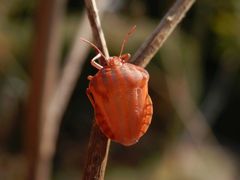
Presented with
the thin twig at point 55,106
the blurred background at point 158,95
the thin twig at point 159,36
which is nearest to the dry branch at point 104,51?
the thin twig at point 159,36

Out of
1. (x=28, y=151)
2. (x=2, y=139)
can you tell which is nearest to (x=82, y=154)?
(x=2, y=139)

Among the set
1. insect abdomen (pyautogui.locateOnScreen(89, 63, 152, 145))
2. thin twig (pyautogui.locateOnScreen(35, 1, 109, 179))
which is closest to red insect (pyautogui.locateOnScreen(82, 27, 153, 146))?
insect abdomen (pyautogui.locateOnScreen(89, 63, 152, 145))

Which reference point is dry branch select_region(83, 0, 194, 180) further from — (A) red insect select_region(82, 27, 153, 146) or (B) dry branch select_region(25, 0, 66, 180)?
(B) dry branch select_region(25, 0, 66, 180)

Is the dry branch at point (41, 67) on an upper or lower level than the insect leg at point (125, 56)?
lower

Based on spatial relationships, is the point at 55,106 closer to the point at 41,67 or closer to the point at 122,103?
the point at 41,67

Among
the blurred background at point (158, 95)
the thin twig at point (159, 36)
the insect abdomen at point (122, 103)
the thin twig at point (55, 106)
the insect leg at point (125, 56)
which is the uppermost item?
the thin twig at point (159, 36)

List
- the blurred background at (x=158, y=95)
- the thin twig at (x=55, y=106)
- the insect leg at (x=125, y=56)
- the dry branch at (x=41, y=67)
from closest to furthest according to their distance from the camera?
the insect leg at (x=125, y=56) < the dry branch at (x=41, y=67) < the thin twig at (x=55, y=106) < the blurred background at (x=158, y=95)

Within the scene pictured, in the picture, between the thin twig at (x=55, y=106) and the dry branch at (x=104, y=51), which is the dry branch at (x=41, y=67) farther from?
the dry branch at (x=104, y=51)
